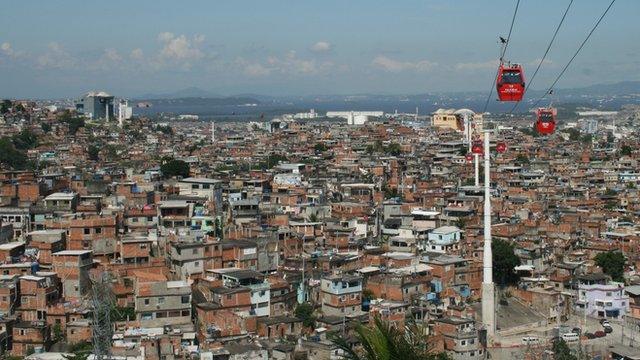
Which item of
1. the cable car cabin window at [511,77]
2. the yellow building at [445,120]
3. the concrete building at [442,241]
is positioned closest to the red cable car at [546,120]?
the cable car cabin window at [511,77]

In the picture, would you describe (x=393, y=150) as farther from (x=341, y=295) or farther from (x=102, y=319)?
(x=102, y=319)

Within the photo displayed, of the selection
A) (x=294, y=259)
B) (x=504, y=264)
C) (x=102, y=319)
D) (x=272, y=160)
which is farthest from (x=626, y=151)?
(x=102, y=319)

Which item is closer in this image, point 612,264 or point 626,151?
point 612,264

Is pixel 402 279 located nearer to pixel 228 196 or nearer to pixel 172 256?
pixel 172 256

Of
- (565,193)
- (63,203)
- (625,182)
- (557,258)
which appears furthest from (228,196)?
(625,182)

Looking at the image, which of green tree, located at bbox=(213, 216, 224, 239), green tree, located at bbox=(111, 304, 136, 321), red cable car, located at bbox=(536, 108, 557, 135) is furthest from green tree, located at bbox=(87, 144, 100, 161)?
red cable car, located at bbox=(536, 108, 557, 135)

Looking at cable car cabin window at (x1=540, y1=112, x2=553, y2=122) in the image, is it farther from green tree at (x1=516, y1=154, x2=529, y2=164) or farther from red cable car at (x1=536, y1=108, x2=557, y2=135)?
green tree at (x1=516, y1=154, x2=529, y2=164)
